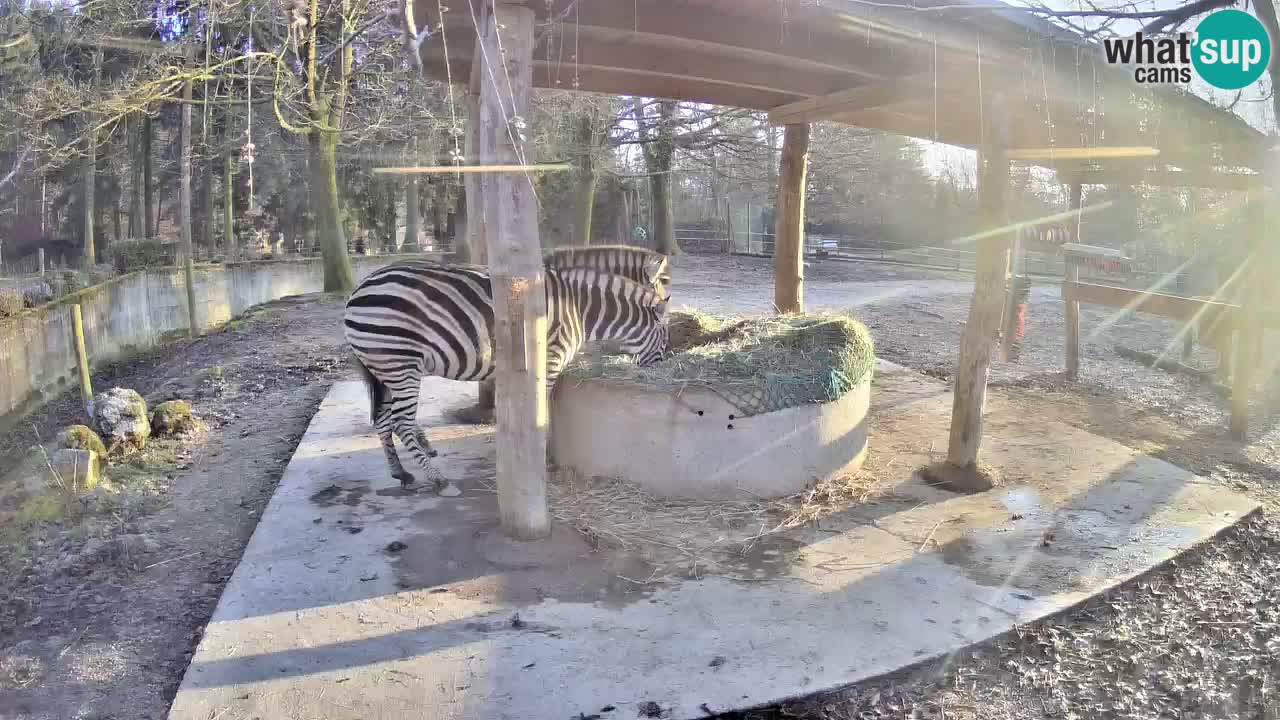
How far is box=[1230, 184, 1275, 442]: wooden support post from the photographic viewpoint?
7.30 metres

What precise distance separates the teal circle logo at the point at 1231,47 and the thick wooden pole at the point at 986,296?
9.80ft

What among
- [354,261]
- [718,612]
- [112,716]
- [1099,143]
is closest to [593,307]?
[718,612]

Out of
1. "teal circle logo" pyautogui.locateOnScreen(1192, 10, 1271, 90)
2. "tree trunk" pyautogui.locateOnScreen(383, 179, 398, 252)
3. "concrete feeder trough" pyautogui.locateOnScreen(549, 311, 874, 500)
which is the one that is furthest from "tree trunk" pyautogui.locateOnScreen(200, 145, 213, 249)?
"teal circle logo" pyautogui.locateOnScreen(1192, 10, 1271, 90)

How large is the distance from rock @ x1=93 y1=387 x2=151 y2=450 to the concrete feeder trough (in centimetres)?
403

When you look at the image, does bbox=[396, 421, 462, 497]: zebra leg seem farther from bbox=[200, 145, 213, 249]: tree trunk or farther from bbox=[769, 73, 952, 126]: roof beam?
bbox=[200, 145, 213, 249]: tree trunk

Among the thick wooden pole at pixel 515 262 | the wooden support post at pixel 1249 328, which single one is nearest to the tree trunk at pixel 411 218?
the thick wooden pole at pixel 515 262

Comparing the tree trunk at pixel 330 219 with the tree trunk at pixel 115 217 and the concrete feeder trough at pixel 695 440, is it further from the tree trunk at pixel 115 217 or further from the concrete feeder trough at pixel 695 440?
the tree trunk at pixel 115 217

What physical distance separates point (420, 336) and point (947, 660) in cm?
394

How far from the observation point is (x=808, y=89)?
7.39 m

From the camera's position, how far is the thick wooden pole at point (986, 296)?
5.87m

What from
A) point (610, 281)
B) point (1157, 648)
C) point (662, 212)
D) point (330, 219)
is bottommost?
point (1157, 648)

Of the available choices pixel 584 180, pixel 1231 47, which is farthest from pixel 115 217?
pixel 1231 47

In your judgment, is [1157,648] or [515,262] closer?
[1157,648]

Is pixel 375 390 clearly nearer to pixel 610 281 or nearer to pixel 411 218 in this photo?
Answer: pixel 610 281
